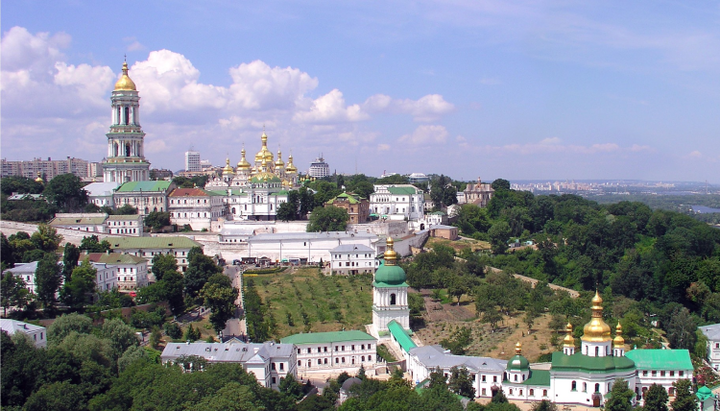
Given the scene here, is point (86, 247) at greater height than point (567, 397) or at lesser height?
greater

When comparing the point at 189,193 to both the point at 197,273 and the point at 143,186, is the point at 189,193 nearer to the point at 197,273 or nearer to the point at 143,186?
the point at 143,186

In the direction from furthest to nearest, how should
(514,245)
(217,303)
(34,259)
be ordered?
(514,245)
(34,259)
(217,303)

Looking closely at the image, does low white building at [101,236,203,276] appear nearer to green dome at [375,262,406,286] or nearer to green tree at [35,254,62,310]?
green tree at [35,254,62,310]

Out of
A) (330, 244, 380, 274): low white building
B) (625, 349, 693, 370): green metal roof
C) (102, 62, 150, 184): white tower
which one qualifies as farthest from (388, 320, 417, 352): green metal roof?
(102, 62, 150, 184): white tower

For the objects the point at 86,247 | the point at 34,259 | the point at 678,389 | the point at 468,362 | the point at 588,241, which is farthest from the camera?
the point at 588,241

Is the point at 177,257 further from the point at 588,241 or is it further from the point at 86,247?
the point at 588,241

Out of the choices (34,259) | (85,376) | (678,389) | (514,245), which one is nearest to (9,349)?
(85,376)
